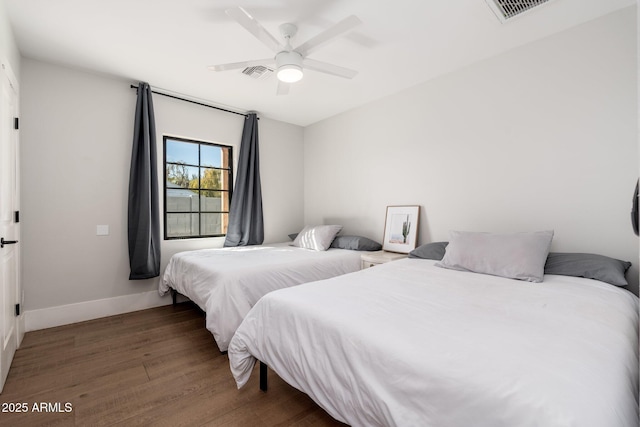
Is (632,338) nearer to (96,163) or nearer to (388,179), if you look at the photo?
(388,179)

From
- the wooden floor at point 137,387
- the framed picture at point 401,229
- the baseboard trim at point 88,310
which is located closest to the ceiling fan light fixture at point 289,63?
the framed picture at point 401,229

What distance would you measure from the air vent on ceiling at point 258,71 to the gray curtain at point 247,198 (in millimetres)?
1101

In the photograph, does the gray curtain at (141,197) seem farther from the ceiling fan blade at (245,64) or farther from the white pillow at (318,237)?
the white pillow at (318,237)

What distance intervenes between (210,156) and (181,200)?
72 centimetres

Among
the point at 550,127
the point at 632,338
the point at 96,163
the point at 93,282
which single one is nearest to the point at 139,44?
the point at 96,163

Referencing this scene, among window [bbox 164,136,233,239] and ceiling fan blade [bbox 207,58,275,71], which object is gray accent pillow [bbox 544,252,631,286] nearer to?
ceiling fan blade [bbox 207,58,275,71]

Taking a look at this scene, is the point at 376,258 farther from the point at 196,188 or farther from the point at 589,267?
the point at 196,188

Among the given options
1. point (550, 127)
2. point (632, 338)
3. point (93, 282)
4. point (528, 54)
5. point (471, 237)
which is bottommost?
point (93, 282)

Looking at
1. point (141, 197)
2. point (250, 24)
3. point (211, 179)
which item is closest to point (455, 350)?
point (250, 24)

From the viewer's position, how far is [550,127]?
2.30 m

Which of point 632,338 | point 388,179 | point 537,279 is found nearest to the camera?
point 632,338

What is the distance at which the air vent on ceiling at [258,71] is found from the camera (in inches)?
110

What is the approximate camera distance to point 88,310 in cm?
294

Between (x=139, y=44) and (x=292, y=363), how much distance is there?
109 inches
